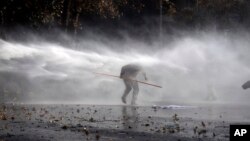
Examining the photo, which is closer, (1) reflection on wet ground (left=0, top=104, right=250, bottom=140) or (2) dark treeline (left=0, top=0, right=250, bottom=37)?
(1) reflection on wet ground (left=0, top=104, right=250, bottom=140)

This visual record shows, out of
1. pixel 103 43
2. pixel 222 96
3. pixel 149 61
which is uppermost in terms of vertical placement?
pixel 103 43

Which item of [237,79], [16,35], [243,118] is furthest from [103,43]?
[243,118]

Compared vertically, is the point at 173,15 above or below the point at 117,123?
above

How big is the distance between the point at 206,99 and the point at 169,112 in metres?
9.18

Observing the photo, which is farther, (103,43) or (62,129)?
(103,43)

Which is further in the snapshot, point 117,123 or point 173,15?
point 173,15

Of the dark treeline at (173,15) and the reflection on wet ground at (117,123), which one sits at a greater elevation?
the dark treeline at (173,15)

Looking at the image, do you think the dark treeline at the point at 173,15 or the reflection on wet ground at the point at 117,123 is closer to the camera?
the reflection on wet ground at the point at 117,123

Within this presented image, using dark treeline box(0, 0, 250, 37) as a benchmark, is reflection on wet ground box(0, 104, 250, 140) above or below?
below

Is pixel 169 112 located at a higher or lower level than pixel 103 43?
lower

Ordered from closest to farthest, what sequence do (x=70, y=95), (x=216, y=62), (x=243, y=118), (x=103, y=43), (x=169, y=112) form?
1. (x=243, y=118)
2. (x=169, y=112)
3. (x=70, y=95)
4. (x=216, y=62)
5. (x=103, y=43)

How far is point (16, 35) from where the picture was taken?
36.3 m

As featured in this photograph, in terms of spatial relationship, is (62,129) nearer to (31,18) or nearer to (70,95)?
(70,95)

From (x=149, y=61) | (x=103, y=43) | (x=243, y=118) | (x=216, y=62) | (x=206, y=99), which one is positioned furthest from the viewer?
(x=103, y=43)
